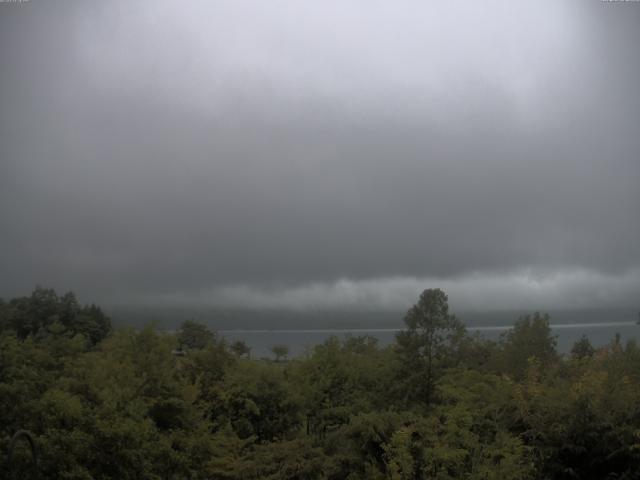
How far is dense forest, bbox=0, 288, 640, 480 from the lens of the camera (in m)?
18.4

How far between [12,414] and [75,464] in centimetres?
357

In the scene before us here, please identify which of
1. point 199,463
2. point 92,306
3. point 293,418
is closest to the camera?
point 199,463

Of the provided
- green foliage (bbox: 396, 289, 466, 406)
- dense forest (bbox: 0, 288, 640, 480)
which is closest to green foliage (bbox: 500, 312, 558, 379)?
dense forest (bbox: 0, 288, 640, 480)

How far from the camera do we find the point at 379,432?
21781 mm

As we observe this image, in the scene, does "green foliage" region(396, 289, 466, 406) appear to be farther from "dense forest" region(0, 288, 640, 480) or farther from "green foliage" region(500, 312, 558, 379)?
"green foliage" region(500, 312, 558, 379)

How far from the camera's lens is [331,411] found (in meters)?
32.9

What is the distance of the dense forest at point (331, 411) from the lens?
60.3 ft

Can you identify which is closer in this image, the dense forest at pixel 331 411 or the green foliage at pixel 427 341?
the dense forest at pixel 331 411

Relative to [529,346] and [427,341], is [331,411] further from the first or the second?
[529,346]

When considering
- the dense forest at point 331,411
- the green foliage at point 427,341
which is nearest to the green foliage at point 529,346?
the dense forest at point 331,411

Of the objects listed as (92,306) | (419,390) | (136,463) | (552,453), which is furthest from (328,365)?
(92,306)

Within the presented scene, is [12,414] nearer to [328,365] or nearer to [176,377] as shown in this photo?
[176,377]

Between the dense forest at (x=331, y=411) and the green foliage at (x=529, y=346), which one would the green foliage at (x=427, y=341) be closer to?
the dense forest at (x=331, y=411)

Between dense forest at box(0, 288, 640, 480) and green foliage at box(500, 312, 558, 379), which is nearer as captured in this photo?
dense forest at box(0, 288, 640, 480)
